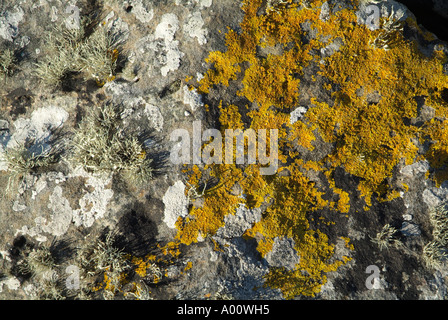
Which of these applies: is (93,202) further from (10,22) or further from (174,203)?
(10,22)

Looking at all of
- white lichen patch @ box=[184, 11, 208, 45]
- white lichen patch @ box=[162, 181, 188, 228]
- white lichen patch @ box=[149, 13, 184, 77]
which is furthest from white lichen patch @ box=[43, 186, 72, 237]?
white lichen patch @ box=[184, 11, 208, 45]

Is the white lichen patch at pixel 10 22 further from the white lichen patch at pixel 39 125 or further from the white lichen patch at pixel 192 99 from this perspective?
the white lichen patch at pixel 192 99

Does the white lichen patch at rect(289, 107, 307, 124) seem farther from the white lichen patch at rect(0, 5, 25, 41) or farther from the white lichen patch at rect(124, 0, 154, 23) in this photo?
the white lichen patch at rect(0, 5, 25, 41)

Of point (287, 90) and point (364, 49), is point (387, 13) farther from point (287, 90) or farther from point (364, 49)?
point (287, 90)

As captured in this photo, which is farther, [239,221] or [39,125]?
[39,125]

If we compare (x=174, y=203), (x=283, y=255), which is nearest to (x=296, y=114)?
(x=283, y=255)

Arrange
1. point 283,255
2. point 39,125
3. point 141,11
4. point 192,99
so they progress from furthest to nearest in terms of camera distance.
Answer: point 141,11 → point 39,125 → point 192,99 → point 283,255
